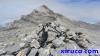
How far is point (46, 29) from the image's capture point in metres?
105

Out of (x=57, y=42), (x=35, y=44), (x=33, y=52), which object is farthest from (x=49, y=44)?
(x=33, y=52)

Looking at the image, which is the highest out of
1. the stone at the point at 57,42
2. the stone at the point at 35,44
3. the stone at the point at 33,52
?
the stone at the point at 57,42

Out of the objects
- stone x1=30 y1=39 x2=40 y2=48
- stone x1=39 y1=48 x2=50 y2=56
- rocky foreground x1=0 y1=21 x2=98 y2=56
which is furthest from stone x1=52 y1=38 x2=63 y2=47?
stone x1=30 y1=39 x2=40 y2=48

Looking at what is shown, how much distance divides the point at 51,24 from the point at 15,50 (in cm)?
2322

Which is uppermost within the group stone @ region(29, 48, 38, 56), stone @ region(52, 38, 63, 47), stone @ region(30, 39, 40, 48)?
stone @ region(52, 38, 63, 47)

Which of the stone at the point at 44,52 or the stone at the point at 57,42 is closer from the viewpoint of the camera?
the stone at the point at 44,52

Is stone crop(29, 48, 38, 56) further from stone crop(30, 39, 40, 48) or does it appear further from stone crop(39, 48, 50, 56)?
stone crop(30, 39, 40, 48)

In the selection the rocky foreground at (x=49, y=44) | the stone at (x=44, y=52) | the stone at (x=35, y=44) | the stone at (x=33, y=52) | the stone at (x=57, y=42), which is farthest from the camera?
the stone at (x=35, y=44)

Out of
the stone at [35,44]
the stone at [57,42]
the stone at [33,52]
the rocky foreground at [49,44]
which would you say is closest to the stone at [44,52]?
the rocky foreground at [49,44]

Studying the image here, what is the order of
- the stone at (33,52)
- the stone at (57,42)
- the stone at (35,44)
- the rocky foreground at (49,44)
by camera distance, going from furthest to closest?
the stone at (35,44) < the stone at (57,42) < the rocky foreground at (49,44) < the stone at (33,52)

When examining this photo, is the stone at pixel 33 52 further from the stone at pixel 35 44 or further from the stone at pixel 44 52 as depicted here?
the stone at pixel 35 44

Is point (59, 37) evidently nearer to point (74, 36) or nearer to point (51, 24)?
point (74, 36)

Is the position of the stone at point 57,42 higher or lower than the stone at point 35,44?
higher

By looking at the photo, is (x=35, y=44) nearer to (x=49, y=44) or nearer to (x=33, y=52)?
(x=49, y=44)
